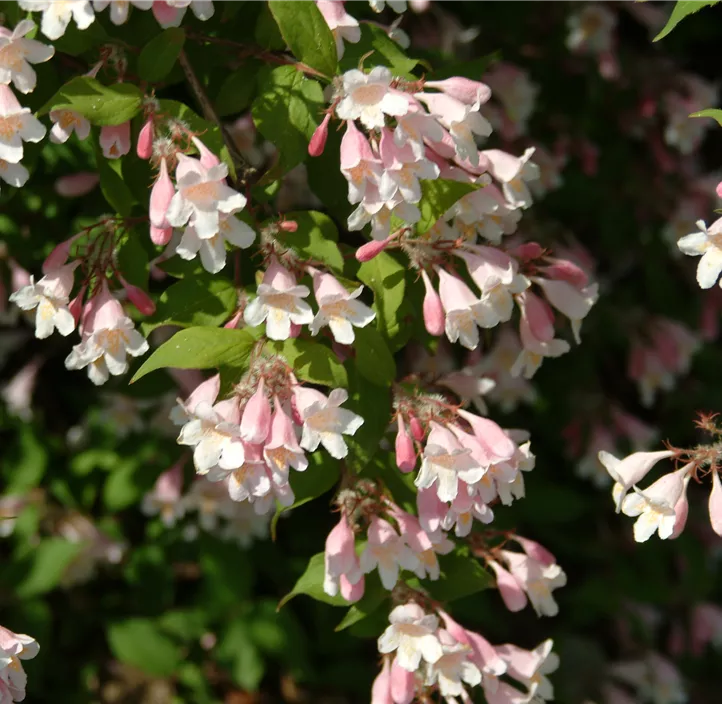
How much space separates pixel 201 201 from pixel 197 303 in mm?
263

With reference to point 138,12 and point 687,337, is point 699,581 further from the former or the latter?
point 138,12

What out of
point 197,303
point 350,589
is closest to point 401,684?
point 350,589

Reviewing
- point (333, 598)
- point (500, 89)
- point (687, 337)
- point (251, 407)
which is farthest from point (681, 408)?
point (251, 407)

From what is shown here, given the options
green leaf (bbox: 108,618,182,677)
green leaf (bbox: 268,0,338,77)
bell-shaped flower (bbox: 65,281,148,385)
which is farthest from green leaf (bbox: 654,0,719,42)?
green leaf (bbox: 108,618,182,677)

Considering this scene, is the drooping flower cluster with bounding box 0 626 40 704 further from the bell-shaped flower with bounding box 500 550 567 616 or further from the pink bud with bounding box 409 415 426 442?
the bell-shaped flower with bounding box 500 550 567 616

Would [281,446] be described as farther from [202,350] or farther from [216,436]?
[202,350]

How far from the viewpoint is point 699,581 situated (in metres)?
3.70

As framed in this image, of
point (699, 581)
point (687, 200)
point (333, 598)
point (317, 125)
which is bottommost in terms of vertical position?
point (699, 581)

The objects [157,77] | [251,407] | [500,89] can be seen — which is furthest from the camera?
[500,89]

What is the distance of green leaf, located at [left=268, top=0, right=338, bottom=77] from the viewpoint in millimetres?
1703

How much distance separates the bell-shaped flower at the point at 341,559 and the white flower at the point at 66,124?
95 centimetres

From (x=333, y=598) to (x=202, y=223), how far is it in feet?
2.85

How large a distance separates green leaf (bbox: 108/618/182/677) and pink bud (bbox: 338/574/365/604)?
1662 mm

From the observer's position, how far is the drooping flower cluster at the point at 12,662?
1680mm
